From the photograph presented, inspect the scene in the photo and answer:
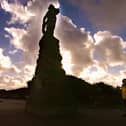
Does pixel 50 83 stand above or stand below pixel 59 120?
above

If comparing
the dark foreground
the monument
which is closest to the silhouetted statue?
the monument

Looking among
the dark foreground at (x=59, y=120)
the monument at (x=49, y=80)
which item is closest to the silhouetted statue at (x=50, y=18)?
the monument at (x=49, y=80)

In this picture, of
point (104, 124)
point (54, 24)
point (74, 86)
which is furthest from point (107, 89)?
point (104, 124)

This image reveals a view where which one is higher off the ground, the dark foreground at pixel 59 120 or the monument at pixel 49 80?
the monument at pixel 49 80

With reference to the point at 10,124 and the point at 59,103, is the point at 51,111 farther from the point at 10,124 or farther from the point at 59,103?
the point at 10,124

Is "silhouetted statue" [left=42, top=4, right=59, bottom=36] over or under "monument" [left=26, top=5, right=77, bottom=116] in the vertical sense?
over

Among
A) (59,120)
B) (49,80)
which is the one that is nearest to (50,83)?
(49,80)

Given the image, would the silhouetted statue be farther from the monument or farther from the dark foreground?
the dark foreground

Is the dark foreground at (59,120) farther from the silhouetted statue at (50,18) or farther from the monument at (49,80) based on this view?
the silhouetted statue at (50,18)

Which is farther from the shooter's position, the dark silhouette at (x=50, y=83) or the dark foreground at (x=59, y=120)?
the dark silhouette at (x=50, y=83)

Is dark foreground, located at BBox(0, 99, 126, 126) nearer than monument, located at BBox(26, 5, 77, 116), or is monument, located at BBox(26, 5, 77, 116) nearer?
dark foreground, located at BBox(0, 99, 126, 126)

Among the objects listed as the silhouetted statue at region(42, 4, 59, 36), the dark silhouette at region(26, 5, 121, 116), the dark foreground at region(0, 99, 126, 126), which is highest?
the silhouetted statue at region(42, 4, 59, 36)

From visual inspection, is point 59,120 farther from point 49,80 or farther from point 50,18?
point 50,18

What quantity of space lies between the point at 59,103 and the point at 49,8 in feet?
45.7
